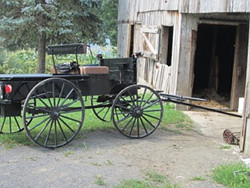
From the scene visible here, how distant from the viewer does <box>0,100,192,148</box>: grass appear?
7.57 meters

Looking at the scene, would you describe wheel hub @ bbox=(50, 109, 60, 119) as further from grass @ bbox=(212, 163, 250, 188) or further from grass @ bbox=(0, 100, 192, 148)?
grass @ bbox=(212, 163, 250, 188)

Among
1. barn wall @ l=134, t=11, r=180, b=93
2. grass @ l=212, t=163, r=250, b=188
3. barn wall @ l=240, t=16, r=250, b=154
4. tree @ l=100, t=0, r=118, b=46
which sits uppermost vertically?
tree @ l=100, t=0, r=118, b=46

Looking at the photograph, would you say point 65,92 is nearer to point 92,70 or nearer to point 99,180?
point 92,70

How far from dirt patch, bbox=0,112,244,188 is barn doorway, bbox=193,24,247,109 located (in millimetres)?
6531

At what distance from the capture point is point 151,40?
A: 46.1 ft

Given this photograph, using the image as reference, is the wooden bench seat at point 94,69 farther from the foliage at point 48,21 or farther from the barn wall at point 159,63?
the foliage at point 48,21

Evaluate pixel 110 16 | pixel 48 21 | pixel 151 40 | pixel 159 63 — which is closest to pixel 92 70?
pixel 159 63

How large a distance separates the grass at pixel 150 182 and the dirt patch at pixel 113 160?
0.13 m

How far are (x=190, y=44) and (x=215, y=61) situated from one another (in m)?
4.05

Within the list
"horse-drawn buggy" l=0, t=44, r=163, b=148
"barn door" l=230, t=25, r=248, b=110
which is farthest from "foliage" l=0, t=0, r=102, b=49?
"horse-drawn buggy" l=0, t=44, r=163, b=148

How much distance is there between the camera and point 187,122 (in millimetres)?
10492

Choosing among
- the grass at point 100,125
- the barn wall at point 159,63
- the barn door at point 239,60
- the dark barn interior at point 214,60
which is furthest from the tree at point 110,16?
the grass at point 100,125

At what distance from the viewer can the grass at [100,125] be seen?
7570 millimetres

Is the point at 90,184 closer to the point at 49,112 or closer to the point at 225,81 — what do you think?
the point at 49,112
